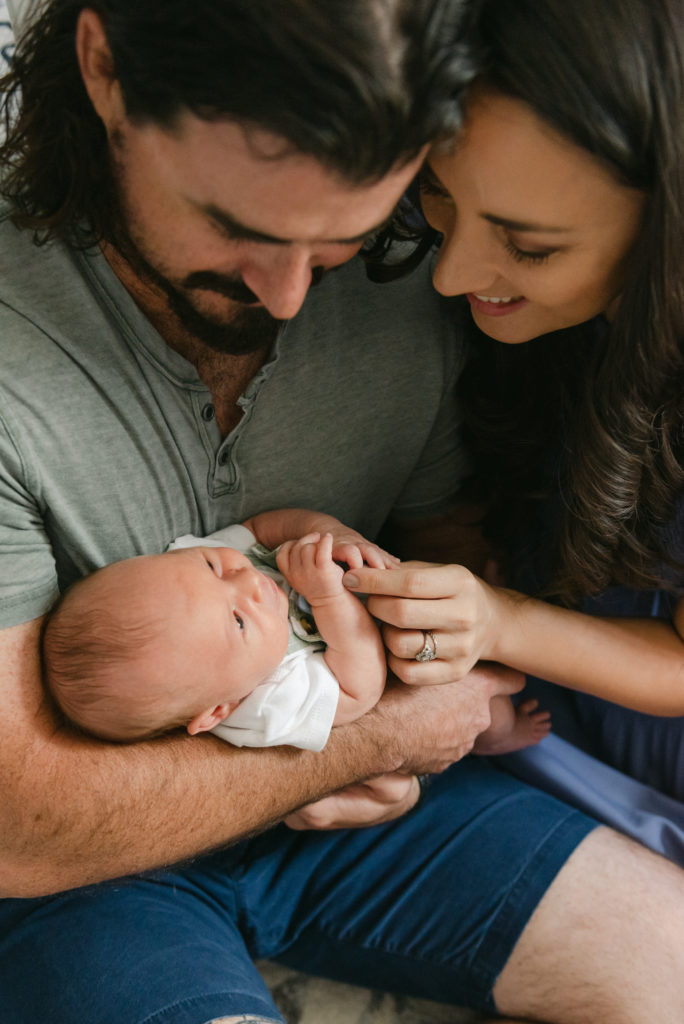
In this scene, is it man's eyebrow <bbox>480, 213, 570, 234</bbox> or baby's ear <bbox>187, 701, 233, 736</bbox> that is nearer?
man's eyebrow <bbox>480, 213, 570, 234</bbox>

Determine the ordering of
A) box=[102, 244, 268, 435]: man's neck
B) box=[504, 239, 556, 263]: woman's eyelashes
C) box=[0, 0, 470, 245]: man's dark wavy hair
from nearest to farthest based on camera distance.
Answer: box=[0, 0, 470, 245]: man's dark wavy hair < box=[504, 239, 556, 263]: woman's eyelashes < box=[102, 244, 268, 435]: man's neck

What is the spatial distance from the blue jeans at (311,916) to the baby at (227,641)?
32 cm

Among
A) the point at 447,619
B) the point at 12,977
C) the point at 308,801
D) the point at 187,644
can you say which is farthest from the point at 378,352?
the point at 12,977

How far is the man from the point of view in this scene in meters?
0.90

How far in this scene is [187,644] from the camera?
3.76ft

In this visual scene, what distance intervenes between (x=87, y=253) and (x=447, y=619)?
695 millimetres

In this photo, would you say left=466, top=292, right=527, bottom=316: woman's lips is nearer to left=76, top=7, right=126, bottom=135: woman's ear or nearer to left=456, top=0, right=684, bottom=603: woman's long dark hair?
left=456, top=0, right=684, bottom=603: woman's long dark hair

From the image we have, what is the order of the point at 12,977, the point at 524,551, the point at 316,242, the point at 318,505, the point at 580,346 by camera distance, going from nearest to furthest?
the point at 316,242 → the point at 12,977 → the point at 580,346 → the point at 318,505 → the point at 524,551

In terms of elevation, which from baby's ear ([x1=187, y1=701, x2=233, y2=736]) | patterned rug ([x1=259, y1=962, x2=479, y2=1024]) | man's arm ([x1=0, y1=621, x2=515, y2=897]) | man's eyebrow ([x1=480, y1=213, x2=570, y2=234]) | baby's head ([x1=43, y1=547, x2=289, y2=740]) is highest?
man's eyebrow ([x1=480, y1=213, x2=570, y2=234])

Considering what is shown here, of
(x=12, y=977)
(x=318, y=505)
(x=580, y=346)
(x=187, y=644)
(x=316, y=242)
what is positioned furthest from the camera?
(x=318, y=505)

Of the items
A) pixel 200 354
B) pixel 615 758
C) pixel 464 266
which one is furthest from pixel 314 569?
pixel 615 758

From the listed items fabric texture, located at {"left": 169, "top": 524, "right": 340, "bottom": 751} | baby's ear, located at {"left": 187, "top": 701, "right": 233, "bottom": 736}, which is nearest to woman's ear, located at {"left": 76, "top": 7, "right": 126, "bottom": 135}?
fabric texture, located at {"left": 169, "top": 524, "right": 340, "bottom": 751}

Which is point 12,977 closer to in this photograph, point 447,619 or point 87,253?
point 447,619

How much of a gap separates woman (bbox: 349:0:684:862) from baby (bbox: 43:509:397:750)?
0.21ft
